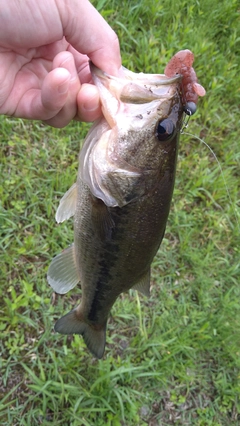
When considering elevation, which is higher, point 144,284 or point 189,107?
point 189,107

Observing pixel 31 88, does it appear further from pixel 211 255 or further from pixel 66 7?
pixel 211 255

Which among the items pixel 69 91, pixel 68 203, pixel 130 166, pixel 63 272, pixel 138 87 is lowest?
pixel 63 272

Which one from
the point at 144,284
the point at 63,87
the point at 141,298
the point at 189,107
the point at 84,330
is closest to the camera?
the point at 63,87

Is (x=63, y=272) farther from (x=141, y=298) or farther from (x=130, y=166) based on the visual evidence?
(x=141, y=298)

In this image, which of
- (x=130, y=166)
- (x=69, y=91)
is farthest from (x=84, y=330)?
(x=69, y=91)

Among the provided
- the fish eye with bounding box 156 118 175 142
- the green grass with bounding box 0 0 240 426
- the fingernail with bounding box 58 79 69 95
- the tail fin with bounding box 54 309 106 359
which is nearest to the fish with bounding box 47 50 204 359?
the fish eye with bounding box 156 118 175 142

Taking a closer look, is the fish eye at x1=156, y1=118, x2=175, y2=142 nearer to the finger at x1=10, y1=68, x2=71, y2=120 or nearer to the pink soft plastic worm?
the pink soft plastic worm
